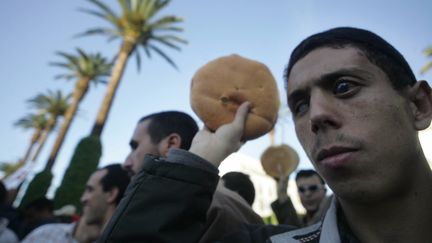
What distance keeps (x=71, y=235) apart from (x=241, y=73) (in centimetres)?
252

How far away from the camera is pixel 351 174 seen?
121 cm

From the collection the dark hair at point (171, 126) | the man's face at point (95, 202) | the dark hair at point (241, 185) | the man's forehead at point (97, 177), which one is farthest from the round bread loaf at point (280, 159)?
the man's forehead at point (97, 177)

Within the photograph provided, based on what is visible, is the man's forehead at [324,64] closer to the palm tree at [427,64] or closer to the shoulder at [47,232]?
the shoulder at [47,232]

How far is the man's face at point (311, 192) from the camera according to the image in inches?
188

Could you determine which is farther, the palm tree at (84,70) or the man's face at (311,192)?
the palm tree at (84,70)

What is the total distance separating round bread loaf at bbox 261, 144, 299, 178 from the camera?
3.05 meters

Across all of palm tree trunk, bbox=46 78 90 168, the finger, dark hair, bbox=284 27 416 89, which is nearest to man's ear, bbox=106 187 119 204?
the finger

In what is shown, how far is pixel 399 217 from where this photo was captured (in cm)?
127

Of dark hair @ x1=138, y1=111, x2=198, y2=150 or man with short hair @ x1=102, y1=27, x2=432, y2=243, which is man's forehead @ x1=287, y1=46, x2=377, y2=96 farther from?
dark hair @ x1=138, y1=111, x2=198, y2=150

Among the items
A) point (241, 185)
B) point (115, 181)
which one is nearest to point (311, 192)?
point (241, 185)

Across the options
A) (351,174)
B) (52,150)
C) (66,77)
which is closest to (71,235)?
(351,174)

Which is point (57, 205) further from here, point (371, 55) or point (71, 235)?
point (371, 55)

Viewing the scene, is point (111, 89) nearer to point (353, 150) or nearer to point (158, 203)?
point (158, 203)

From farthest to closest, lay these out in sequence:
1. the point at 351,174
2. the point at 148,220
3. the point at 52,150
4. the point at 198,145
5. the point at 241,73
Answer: the point at 52,150 → the point at 241,73 → the point at 198,145 → the point at 148,220 → the point at 351,174
